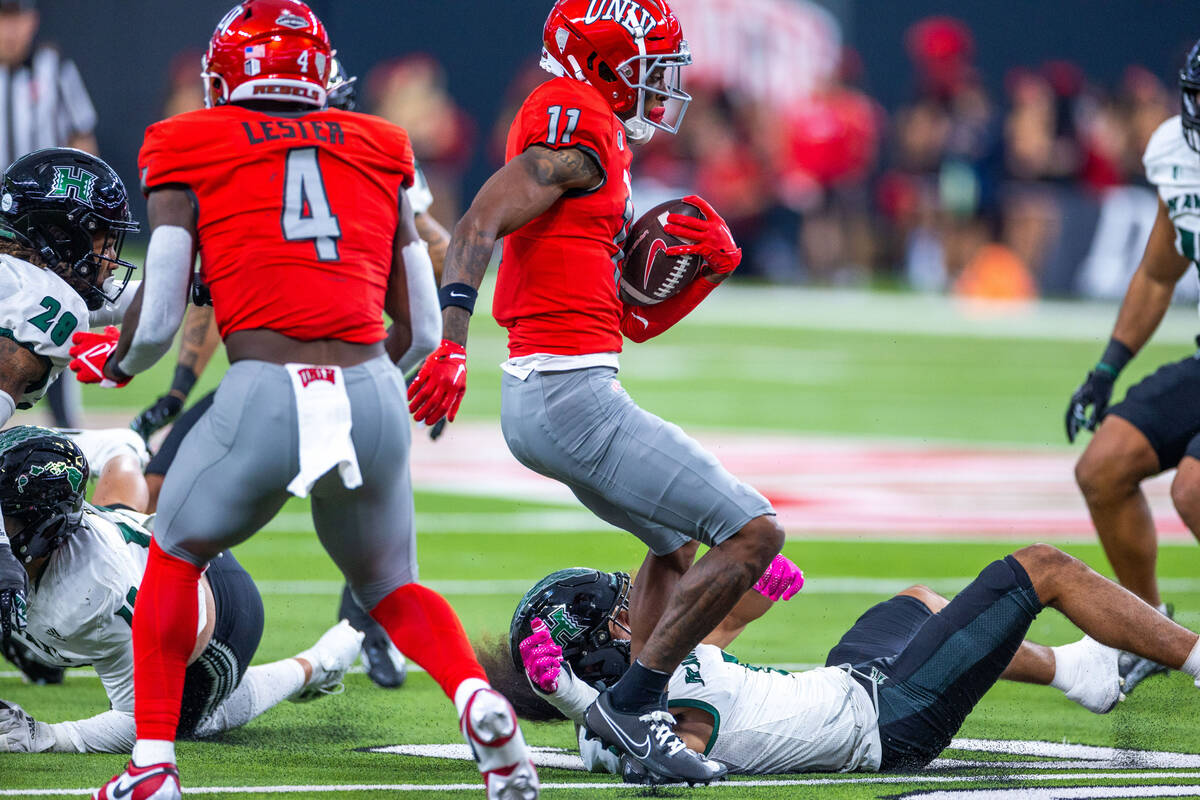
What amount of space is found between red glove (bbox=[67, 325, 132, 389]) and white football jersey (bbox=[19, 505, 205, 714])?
1.58 ft

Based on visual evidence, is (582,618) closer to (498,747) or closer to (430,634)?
(430,634)

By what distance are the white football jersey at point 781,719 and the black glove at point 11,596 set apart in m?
1.59

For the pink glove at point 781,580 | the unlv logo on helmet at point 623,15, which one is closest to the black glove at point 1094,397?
the pink glove at point 781,580

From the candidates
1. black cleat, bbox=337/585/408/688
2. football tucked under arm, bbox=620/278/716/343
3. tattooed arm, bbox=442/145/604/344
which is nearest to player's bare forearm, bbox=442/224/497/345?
tattooed arm, bbox=442/145/604/344

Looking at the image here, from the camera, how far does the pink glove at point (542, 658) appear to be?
14.6ft

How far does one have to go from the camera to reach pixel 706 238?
15.7ft

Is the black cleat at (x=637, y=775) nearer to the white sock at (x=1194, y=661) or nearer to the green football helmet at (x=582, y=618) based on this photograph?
the green football helmet at (x=582, y=618)

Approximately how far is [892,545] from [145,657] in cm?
491

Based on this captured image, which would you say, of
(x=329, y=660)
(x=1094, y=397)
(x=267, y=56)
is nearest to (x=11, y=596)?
(x=329, y=660)

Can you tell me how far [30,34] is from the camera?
35.9 feet

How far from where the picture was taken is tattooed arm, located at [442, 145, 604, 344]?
4328 mm

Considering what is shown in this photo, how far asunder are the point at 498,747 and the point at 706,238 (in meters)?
1.65

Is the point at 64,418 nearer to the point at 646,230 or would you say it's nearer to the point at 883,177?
the point at 646,230

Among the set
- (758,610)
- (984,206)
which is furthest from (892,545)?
(984,206)
